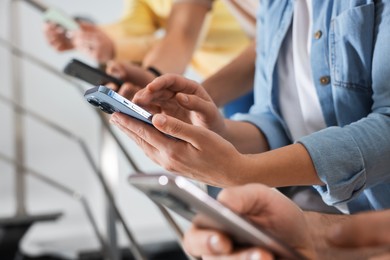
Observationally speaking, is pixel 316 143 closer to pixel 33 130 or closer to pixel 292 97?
pixel 292 97

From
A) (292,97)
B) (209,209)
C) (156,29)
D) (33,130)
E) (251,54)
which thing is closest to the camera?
(209,209)

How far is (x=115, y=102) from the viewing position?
20.1 inches

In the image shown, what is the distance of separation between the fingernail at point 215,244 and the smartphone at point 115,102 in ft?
0.65

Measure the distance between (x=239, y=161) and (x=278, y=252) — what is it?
19 cm

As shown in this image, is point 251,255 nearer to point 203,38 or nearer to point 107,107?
point 107,107

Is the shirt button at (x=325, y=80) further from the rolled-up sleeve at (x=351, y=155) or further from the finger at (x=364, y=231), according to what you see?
the finger at (x=364, y=231)

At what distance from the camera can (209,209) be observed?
33cm

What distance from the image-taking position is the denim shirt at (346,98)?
570mm

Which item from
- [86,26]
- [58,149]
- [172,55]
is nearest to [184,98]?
[172,55]

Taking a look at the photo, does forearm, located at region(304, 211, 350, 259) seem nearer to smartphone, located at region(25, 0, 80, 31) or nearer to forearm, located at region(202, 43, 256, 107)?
forearm, located at region(202, 43, 256, 107)

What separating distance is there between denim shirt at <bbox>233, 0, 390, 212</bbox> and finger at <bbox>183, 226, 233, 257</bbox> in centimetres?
23

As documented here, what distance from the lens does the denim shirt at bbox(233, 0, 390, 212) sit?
22.5 inches

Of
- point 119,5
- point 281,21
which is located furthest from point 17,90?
point 281,21

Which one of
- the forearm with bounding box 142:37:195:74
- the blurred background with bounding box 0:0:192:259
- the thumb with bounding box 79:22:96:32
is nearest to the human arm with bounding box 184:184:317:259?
the forearm with bounding box 142:37:195:74
